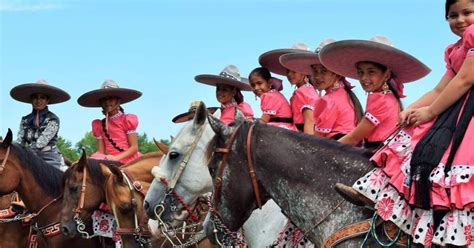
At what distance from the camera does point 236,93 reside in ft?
35.7

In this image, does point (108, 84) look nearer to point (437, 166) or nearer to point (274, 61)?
point (274, 61)

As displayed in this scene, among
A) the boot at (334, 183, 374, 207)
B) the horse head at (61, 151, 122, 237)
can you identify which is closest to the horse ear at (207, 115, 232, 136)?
the boot at (334, 183, 374, 207)

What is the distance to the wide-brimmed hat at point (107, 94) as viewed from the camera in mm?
12398

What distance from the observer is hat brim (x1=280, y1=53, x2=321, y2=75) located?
29.5 feet

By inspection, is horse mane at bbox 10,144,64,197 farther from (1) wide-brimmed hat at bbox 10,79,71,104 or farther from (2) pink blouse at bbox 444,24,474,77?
(2) pink blouse at bbox 444,24,474,77

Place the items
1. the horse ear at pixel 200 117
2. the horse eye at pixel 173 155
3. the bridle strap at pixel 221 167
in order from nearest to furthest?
the bridle strap at pixel 221 167, the horse ear at pixel 200 117, the horse eye at pixel 173 155

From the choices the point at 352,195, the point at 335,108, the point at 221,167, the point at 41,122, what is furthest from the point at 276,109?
the point at 41,122

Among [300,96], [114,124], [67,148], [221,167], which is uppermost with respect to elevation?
[221,167]

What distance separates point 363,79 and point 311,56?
2.32 m

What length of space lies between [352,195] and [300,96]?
411 centimetres

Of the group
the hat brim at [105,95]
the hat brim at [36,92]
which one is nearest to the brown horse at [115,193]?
the hat brim at [105,95]

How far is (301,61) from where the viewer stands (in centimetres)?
915

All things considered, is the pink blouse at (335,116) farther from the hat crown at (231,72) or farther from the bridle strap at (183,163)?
the hat crown at (231,72)

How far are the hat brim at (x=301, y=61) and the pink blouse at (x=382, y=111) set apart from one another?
2318 millimetres
